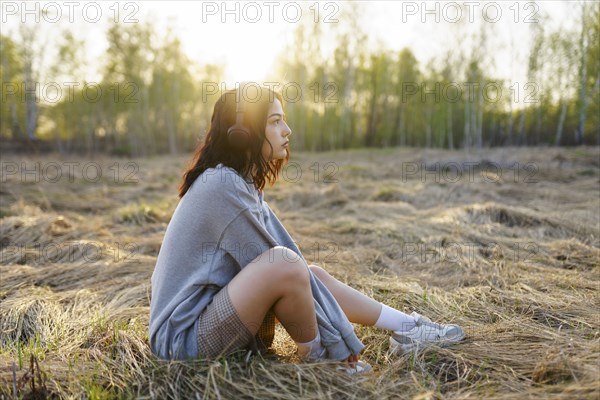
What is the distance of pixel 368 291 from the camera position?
9.05 ft

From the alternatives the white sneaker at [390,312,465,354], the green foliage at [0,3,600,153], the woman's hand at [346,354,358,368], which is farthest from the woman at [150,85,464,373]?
the green foliage at [0,3,600,153]

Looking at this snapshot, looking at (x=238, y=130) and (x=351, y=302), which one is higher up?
(x=238, y=130)

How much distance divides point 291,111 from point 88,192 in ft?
56.7

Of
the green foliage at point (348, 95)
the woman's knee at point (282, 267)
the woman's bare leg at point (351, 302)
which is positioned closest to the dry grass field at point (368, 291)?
the woman's bare leg at point (351, 302)

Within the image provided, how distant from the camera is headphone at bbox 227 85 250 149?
1.80 meters

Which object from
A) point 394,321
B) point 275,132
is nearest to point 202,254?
point 275,132

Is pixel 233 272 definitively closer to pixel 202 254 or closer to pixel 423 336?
pixel 202 254

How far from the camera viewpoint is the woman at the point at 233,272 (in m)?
1.61

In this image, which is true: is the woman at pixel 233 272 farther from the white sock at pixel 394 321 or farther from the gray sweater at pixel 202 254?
the white sock at pixel 394 321

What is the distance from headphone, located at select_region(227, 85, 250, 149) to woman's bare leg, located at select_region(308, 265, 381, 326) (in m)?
0.61

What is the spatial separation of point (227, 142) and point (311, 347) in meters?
0.87

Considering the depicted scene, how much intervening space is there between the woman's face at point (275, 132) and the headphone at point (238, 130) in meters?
0.10

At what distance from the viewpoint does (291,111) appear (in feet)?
79.8

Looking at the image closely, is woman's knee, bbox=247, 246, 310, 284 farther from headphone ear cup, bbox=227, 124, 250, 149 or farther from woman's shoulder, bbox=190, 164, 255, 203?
headphone ear cup, bbox=227, 124, 250, 149
